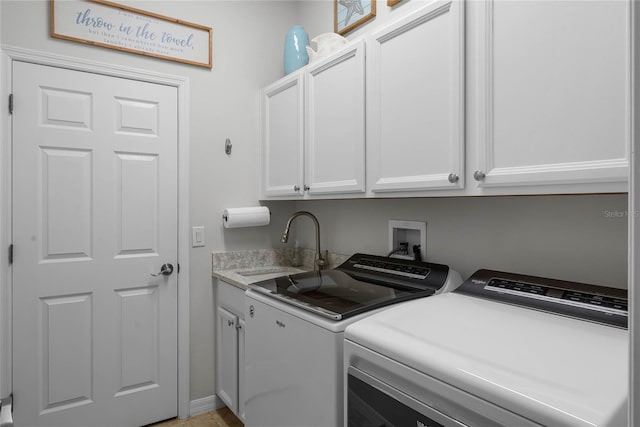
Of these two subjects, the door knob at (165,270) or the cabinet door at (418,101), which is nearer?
the cabinet door at (418,101)

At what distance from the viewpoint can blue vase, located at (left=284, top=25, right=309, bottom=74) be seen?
7.56ft

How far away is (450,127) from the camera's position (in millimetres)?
1288

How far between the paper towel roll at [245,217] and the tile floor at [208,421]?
1166 mm

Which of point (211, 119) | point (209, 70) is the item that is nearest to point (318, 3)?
point (209, 70)

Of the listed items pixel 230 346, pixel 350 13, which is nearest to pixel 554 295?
pixel 230 346

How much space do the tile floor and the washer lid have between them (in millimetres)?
1573

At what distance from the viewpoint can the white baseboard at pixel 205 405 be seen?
2.32 metres

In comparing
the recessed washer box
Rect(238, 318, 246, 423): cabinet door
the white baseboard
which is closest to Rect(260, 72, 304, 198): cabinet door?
the recessed washer box

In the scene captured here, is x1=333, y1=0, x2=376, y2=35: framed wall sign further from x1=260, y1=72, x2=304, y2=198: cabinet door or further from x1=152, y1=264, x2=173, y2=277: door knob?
x1=152, y1=264, x2=173, y2=277: door knob

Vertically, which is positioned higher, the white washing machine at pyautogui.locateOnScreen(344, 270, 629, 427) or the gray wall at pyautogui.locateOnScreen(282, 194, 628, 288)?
the gray wall at pyautogui.locateOnScreen(282, 194, 628, 288)

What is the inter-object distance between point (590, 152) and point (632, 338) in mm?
735

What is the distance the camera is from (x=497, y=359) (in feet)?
2.69

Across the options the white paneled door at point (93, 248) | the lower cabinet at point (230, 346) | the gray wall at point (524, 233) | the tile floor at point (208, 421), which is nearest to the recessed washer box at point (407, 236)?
the gray wall at point (524, 233)

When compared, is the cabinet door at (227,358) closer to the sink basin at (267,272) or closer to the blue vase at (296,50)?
the sink basin at (267,272)
